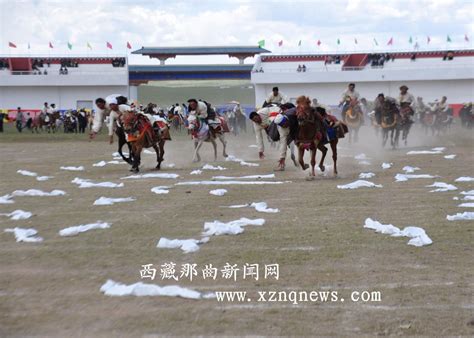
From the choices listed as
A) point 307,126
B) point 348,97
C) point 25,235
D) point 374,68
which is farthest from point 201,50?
point 25,235

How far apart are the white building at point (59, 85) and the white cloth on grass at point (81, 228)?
6047 centimetres

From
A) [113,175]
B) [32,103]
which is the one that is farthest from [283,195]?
[32,103]

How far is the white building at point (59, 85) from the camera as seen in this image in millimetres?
69125

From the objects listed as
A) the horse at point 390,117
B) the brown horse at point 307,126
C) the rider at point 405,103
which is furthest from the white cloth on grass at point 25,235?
the rider at point 405,103

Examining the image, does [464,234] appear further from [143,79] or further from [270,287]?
[143,79]

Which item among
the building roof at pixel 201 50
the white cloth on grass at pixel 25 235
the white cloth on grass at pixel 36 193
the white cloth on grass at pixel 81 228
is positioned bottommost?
the white cloth on grass at pixel 36 193

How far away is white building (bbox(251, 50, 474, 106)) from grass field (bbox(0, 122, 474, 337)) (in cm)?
5507

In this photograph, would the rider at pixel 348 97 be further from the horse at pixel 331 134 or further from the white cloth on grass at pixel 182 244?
the white cloth on grass at pixel 182 244

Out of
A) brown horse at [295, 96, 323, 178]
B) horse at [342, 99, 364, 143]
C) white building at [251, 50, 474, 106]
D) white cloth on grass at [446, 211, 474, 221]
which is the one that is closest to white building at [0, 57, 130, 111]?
white building at [251, 50, 474, 106]

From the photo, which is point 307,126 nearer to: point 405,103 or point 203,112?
point 203,112

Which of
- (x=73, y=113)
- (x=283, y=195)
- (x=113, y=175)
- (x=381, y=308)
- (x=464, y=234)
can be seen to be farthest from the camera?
(x=73, y=113)

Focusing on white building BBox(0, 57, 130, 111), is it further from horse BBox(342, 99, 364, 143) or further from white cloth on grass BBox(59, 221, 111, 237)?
white cloth on grass BBox(59, 221, 111, 237)

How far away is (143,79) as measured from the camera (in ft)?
242

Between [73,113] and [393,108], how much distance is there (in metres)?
29.2
